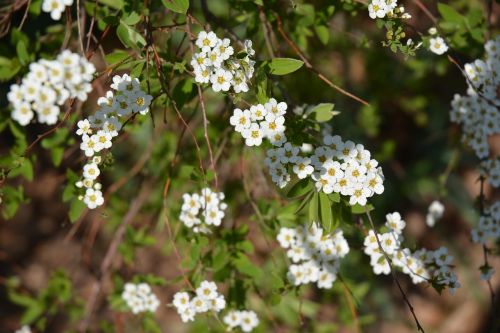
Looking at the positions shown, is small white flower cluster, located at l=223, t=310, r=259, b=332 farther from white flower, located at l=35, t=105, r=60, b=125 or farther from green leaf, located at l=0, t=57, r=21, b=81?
green leaf, located at l=0, t=57, r=21, b=81

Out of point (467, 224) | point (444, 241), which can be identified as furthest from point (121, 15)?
point (467, 224)

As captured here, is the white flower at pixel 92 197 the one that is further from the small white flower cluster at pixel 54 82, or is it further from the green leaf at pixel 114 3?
the green leaf at pixel 114 3

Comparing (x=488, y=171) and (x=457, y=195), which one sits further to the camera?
(x=457, y=195)

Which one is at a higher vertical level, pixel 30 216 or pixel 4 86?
pixel 4 86

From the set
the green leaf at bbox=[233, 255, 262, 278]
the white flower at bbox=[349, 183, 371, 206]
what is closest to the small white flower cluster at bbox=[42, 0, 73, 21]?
the white flower at bbox=[349, 183, 371, 206]

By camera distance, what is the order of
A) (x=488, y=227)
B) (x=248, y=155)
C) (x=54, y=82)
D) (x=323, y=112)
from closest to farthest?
(x=54, y=82), (x=323, y=112), (x=488, y=227), (x=248, y=155)

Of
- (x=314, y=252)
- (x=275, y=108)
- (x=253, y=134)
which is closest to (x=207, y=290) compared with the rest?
(x=314, y=252)

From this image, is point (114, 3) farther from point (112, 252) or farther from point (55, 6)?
point (112, 252)

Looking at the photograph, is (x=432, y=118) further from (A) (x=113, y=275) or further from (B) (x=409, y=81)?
(A) (x=113, y=275)

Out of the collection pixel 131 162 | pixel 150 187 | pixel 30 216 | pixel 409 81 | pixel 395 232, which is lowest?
pixel 30 216
